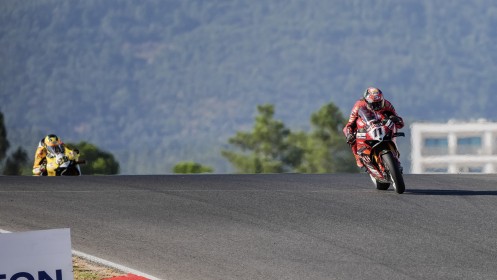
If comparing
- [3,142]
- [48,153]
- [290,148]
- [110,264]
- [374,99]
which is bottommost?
[110,264]

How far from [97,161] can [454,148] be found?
190 ft

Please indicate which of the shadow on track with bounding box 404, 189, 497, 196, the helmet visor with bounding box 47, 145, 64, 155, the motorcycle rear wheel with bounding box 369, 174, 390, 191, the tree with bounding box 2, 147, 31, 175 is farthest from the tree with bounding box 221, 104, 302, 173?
the motorcycle rear wheel with bounding box 369, 174, 390, 191

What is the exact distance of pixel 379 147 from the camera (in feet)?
64.6

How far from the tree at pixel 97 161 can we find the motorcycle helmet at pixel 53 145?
306ft

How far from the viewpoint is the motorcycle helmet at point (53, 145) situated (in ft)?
100

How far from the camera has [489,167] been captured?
243 feet

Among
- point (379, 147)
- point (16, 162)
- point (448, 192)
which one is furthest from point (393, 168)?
point (16, 162)

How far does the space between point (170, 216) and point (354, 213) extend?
2.60 metres

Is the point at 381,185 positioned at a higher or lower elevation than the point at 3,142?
lower

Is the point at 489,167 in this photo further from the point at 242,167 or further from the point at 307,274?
the point at 242,167

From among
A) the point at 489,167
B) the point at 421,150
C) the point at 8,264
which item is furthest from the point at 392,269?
the point at 421,150

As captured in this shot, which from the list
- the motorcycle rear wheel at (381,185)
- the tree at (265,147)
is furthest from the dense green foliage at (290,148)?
the motorcycle rear wheel at (381,185)

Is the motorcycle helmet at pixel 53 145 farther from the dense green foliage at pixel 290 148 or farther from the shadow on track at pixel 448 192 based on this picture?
the dense green foliage at pixel 290 148

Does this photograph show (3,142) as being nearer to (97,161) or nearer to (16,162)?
(16,162)
